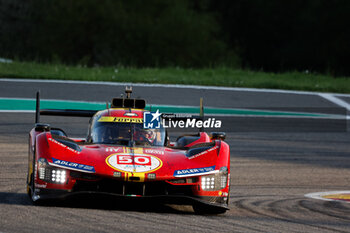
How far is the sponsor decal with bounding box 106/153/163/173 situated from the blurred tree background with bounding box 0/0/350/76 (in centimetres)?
4574

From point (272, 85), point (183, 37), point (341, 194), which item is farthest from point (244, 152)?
point (183, 37)

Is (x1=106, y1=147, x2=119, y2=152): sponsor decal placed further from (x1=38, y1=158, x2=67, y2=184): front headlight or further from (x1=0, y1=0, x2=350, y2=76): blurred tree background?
(x1=0, y1=0, x2=350, y2=76): blurred tree background

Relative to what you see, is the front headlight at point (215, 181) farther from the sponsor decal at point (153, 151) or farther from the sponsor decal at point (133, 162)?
the sponsor decal at point (153, 151)

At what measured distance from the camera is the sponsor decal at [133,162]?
834 centimetres

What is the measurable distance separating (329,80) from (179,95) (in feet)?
25.9

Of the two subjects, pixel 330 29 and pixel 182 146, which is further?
pixel 330 29

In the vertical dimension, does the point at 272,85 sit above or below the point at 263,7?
below

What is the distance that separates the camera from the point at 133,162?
8492 millimetres

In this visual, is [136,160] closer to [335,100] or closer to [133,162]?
[133,162]

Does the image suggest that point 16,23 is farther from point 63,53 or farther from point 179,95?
point 179,95

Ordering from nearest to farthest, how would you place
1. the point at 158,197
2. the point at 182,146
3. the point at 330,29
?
the point at 158,197 < the point at 182,146 < the point at 330,29

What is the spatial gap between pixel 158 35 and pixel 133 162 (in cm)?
5073

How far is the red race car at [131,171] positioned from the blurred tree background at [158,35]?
149 feet

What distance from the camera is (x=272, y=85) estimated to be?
25188 millimetres
